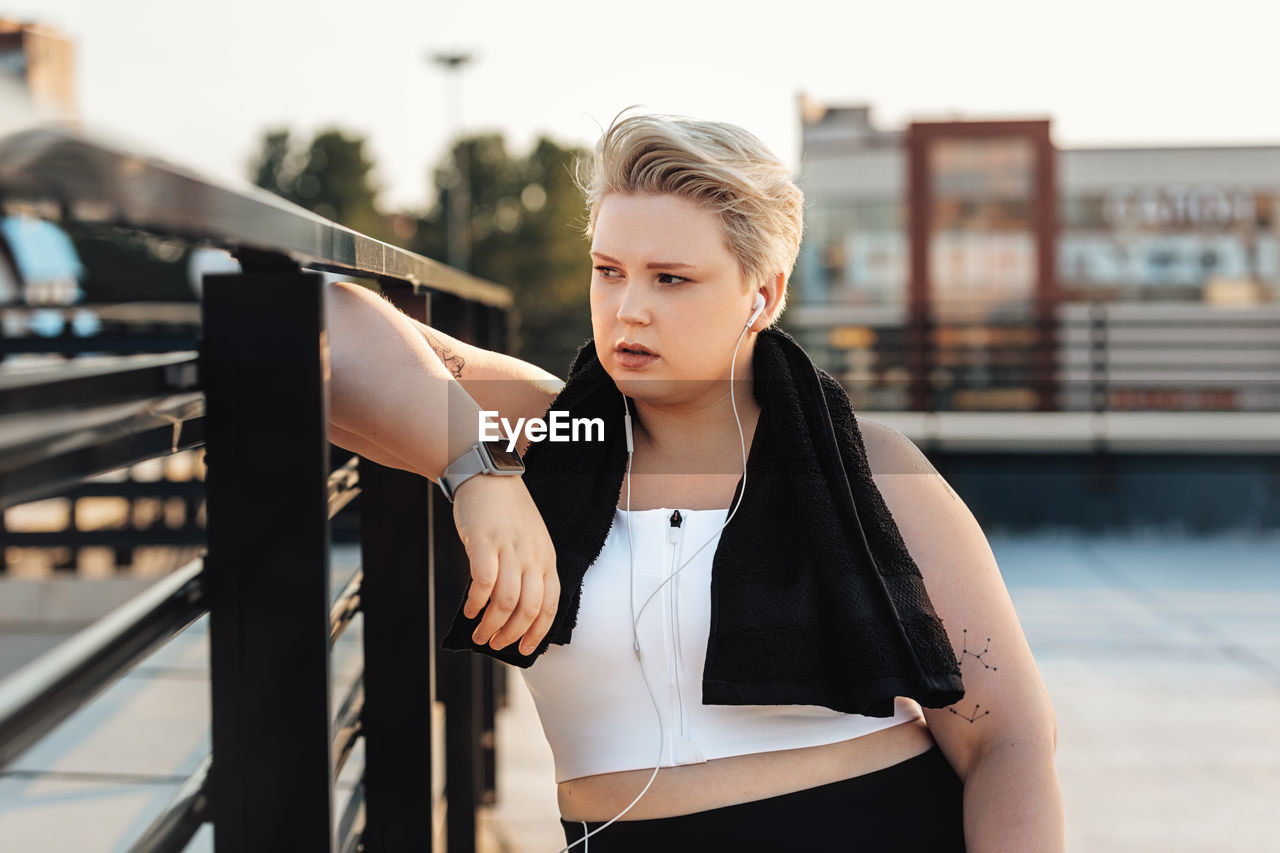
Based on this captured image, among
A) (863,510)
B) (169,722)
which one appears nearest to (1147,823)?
(863,510)

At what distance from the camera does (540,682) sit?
1.51 meters

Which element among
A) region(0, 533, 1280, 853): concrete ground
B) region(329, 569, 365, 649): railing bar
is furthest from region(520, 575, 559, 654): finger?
region(0, 533, 1280, 853): concrete ground

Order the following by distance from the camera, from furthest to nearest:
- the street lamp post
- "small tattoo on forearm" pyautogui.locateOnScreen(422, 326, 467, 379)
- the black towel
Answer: the street lamp post → "small tattoo on forearm" pyautogui.locateOnScreen(422, 326, 467, 379) → the black towel

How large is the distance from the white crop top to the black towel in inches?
1.8

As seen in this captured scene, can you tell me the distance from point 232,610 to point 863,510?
84cm

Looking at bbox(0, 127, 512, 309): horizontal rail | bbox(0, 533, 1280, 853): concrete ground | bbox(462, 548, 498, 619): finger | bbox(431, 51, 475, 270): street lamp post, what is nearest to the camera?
bbox(0, 127, 512, 309): horizontal rail

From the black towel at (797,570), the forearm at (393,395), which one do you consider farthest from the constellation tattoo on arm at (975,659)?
the forearm at (393,395)

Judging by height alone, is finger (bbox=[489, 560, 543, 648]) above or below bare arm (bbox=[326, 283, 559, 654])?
below

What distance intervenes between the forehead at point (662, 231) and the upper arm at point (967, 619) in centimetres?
41

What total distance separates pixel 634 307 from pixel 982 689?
0.67m

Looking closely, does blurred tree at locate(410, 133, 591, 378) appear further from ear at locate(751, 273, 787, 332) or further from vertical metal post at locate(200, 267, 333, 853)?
vertical metal post at locate(200, 267, 333, 853)

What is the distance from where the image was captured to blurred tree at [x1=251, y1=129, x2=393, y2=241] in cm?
3841

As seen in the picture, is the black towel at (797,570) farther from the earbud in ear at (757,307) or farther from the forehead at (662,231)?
the forehead at (662,231)

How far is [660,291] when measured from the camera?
1493mm
